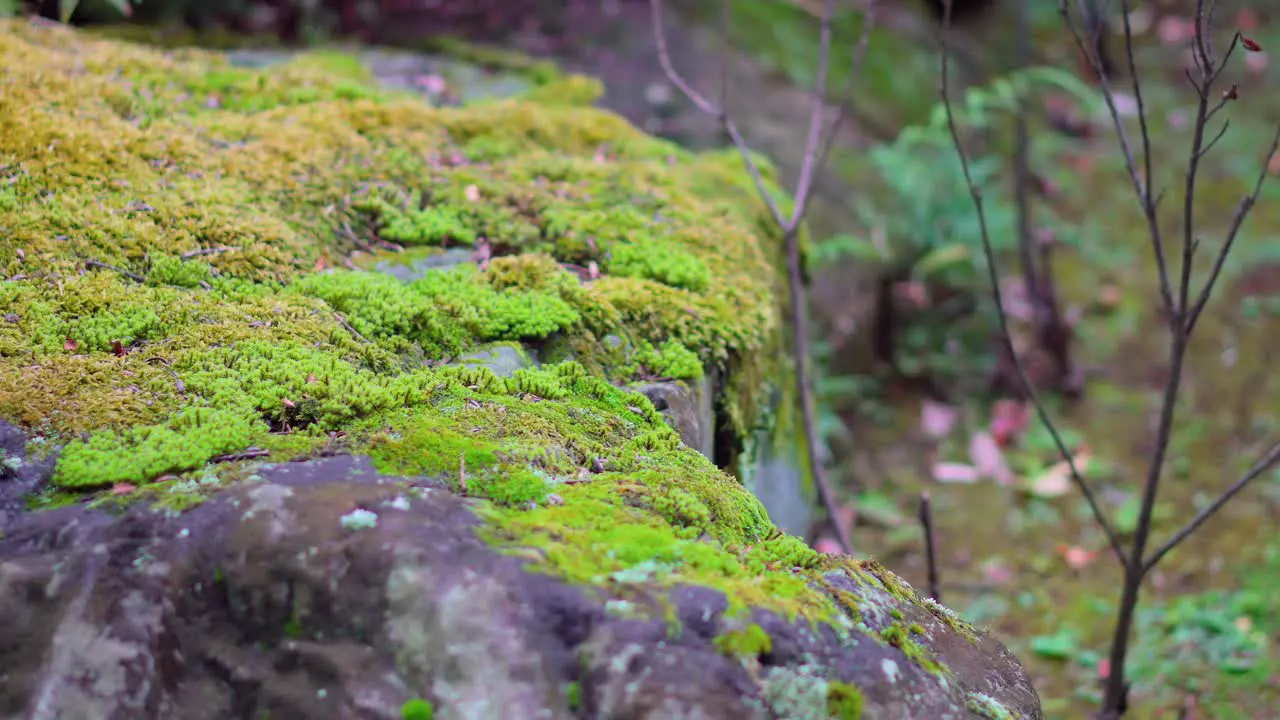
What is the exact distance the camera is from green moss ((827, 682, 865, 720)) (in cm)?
154

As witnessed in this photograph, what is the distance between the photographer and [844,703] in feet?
5.07

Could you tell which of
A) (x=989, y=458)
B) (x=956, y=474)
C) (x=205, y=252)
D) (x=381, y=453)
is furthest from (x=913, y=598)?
(x=989, y=458)

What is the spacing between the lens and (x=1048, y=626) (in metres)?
4.27

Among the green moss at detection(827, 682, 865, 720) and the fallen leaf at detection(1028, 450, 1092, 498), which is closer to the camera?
the green moss at detection(827, 682, 865, 720)

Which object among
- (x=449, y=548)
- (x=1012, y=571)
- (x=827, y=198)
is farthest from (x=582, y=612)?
(x=827, y=198)

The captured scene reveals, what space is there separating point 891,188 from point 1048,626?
336cm

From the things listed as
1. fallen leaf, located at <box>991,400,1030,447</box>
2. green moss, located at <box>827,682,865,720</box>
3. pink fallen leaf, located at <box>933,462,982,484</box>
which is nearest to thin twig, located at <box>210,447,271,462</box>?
green moss, located at <box>827,682,865,720</box>

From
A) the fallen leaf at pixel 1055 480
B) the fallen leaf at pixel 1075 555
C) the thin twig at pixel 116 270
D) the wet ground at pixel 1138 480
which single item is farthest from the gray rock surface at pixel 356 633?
the fallen leaf at pixel 1055 480

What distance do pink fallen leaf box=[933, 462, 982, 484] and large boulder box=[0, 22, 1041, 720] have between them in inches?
102

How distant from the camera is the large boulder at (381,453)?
1540 mm

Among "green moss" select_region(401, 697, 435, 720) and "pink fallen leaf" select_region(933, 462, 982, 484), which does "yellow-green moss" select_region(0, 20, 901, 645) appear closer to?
"green moss" select_region(401, 697, 435, 720)

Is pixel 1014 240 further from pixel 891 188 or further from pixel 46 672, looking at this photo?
pixel 46 672

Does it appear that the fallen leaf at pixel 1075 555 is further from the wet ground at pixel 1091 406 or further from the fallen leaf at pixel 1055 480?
the fallen leaf at pixel 1055 480

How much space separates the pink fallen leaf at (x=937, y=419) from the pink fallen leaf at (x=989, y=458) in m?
0.21
